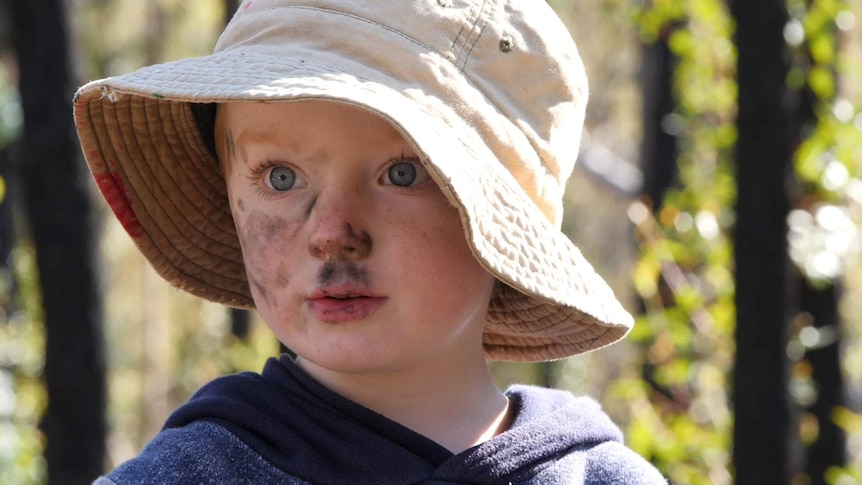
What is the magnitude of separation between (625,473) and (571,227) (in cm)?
1390

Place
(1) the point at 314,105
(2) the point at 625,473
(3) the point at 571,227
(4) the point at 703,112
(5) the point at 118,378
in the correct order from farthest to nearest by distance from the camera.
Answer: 1. (5) the point at 118,378
2. (3) the point at 571,227
3. (4) the point at 703,112
4. (2) the point at 625,473
5. (1) the point at 314,105

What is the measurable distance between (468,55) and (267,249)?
0.41m

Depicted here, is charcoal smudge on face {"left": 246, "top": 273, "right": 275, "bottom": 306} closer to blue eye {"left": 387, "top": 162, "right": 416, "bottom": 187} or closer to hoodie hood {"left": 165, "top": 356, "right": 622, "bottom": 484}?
hoodie hood {"left": 165, "top": 356, "right": 622, "bottom": 484}

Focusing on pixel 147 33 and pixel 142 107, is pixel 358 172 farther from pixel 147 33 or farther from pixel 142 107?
pixel 147 33

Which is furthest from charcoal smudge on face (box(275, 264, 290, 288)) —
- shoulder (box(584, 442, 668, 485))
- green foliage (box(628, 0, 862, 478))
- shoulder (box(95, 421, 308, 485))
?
green foliage (box(628, 0, 862, 478))

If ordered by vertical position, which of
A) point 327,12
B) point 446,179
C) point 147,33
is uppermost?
point 147,33

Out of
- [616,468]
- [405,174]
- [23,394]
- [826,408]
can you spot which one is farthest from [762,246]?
[23,394]

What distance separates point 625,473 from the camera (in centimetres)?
192

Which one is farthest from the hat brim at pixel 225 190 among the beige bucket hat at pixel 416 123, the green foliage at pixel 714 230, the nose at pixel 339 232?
the green foliage at pixel 714 230

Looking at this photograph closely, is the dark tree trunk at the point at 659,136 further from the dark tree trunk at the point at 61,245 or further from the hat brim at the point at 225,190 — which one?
the hat brim at the point at 225,190

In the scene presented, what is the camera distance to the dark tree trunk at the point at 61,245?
4004mm

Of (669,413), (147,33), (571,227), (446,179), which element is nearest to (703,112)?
(669,413)

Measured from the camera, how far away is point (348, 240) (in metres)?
1.63

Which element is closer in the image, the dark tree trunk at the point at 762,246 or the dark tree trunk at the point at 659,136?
the dark tree trunk at the point at 762,246
